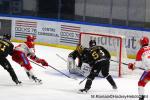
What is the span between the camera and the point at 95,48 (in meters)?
10.6

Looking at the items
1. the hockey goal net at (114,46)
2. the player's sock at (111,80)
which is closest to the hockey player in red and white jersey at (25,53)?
the player's sock at (111,80)

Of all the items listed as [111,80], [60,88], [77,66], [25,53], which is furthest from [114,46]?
[25,53]

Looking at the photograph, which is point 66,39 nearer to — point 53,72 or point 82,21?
point 82,21

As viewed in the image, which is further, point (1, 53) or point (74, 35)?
point (74, 35)

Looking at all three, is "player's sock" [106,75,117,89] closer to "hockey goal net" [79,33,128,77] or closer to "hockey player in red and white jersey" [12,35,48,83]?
"hockey player in red and white jersey" [12,35,48,83]

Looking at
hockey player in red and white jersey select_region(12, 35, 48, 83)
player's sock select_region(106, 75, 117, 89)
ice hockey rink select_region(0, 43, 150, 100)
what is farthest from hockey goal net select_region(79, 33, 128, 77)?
hockey player in red and white jersey select_region(12, 35, 48, 83)

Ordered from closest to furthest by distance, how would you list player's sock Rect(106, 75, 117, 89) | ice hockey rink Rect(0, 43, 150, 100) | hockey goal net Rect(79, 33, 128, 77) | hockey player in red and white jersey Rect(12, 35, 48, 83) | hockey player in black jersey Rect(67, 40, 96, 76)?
ice hockey rink Rect(0, 43, 150, 100)
player's sock Rect(106, 75, 117, 89)
hockey player in red and white jersey Rect(12, 35, 48, 83)
hockey player in black jersey Rect(67, 40, 96, 76)
hockey goal net Rect(79, 33, 128, 77)

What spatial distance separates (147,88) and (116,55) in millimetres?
2340

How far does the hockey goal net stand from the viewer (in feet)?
44.7

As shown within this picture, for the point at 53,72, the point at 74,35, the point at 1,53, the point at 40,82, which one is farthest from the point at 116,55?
the point at 74,35

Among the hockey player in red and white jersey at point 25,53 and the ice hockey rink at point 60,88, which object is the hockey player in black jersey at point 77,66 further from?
the hockey player in red and white jersey at point 25,53

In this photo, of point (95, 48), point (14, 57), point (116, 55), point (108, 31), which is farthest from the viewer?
point (108, 31)

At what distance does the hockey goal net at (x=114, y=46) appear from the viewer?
13.6 metres

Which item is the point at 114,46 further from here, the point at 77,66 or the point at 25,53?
the point at 25,53
